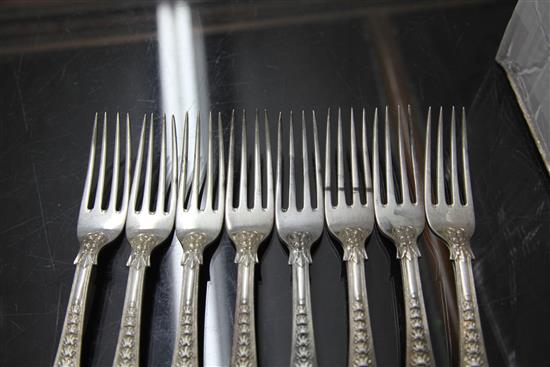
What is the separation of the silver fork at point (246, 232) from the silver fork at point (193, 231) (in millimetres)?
18

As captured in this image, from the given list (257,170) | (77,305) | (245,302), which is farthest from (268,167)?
(77,305)

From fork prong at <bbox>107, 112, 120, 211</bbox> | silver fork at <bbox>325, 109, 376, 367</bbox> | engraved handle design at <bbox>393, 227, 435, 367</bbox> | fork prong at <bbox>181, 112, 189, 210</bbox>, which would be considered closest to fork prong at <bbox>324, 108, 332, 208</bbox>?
silver fork at <bbox>325, 109, 376, 367</bbox>

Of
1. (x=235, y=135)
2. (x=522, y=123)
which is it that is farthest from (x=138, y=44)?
(x=522, y=123)

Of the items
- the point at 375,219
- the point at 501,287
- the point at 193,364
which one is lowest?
the point at 193,364

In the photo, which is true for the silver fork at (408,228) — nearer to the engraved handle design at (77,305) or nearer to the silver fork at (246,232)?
the silver fork at (246,232)

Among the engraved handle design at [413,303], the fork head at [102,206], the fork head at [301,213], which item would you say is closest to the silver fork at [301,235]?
the fork head at [301,213]

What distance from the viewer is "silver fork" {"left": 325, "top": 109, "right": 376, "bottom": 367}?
0.64m

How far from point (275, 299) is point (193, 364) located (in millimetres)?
148

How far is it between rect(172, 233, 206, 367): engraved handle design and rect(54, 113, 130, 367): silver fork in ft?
0.39

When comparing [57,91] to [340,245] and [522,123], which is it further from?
[522,123]

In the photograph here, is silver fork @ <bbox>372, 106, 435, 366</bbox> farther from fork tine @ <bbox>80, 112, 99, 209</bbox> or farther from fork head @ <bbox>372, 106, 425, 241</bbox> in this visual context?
fork tine @ <bbox>80, 112, 99, 209</bbox>

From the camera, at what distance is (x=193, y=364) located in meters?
0.63

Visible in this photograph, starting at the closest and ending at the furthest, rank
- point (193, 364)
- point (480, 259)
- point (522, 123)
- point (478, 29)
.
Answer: point (193, 364)
point (480, 259)
point (522, 123)
point (478, 29)

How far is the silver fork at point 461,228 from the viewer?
633 millimetres
